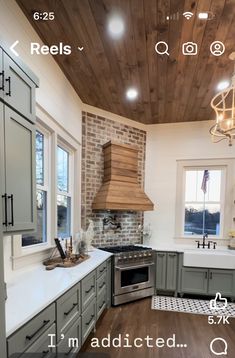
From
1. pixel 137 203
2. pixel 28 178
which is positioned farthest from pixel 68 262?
pixel 137 203

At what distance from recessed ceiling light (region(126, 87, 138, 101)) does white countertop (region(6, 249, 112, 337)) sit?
2343 millimetres

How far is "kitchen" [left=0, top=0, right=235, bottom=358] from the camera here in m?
1.60

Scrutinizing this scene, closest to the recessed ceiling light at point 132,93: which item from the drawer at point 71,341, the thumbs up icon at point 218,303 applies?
the drawer at point 71,341

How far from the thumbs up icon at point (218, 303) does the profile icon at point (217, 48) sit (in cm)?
339

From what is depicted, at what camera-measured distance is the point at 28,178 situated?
157 cm

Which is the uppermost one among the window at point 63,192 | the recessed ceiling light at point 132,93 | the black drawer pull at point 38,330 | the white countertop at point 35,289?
the recessed ceiling light at point 132,93

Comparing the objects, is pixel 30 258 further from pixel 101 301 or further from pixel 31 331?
pixel 101 301

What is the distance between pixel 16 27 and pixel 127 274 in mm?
3294

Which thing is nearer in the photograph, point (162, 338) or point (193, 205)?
point (162, 338)

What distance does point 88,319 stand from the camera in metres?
2.31

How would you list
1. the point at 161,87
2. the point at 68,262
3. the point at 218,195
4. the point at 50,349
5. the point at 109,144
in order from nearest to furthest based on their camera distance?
the point at 50,349, the point at 68,262, the point at 161,87, the point at 109,144, the point at 218,195

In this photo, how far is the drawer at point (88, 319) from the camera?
219cm

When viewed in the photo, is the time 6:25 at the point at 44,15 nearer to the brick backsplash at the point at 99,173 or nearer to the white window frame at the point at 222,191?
the brick backsplash at the point at 99,173

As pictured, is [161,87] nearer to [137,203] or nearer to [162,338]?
[137,203]
